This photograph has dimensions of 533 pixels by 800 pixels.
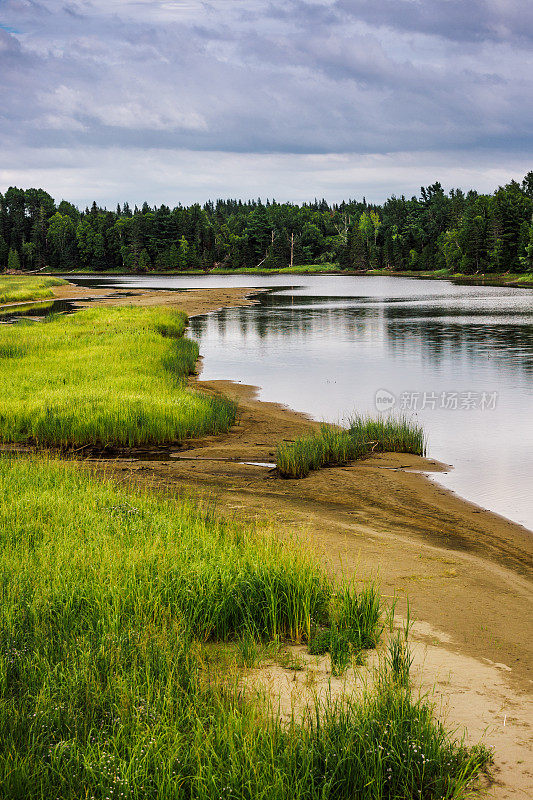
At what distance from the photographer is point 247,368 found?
34.8 metres

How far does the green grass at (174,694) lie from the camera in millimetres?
4660

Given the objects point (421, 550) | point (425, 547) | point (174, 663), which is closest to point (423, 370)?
point (425, 547)

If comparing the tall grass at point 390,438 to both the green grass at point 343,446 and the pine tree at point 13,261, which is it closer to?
the green grass at point 343,446

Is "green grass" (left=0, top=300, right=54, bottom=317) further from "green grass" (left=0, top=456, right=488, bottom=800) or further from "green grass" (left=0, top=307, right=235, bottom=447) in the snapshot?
"green grass" (left=0, top=456, right=488, bottom=800)

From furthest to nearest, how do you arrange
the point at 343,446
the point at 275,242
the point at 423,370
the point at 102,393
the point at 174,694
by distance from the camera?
the point at 275,242 < the point at 423,370 < the point at 102,393 < the point at 343,446 < the point at 174,694

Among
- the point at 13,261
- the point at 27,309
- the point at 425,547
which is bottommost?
the point at 425,547

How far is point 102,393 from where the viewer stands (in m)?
20.4

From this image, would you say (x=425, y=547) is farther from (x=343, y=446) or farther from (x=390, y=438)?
(x=390, y=438)

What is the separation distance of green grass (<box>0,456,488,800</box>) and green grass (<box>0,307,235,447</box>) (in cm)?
885

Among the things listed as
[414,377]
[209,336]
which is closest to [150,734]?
[414,377]

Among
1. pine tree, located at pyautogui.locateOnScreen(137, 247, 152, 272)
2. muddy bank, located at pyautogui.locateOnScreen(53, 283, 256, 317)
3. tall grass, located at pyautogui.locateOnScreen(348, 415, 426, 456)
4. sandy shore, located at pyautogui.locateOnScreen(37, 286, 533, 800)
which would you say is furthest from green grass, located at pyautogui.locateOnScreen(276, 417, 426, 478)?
pine tree, located at pyautogui.locateOnScreen(137, 247, 152, 272)

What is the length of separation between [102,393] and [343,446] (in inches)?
299

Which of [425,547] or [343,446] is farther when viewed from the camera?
[343,446]

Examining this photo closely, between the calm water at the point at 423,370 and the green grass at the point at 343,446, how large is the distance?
3.41 ft
